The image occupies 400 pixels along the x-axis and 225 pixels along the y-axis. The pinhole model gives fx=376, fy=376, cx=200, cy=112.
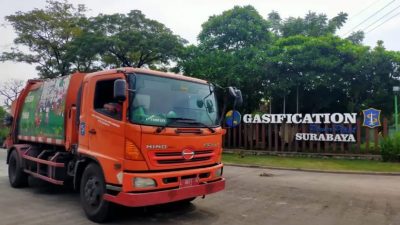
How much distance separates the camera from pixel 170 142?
6.08 m

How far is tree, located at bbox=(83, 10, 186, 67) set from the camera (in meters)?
22.8

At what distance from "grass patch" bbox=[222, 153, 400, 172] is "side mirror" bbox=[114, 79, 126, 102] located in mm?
10453

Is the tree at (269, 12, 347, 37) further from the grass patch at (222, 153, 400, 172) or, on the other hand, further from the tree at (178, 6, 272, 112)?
the grass patch at (222, 153, 400, 172)

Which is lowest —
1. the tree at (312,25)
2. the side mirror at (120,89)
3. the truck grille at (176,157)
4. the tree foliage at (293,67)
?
the truck grille at (176,157)

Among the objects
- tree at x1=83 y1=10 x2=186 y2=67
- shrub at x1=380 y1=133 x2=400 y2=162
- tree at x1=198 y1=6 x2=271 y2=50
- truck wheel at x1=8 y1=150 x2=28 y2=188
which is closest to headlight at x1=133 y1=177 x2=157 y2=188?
truck wheel at x1=8 y1=150 x2=28 y2=188

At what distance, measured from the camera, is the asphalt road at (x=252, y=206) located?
6598 millimetres

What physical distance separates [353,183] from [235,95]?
229 inches

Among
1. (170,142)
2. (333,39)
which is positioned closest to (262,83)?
(333,39)

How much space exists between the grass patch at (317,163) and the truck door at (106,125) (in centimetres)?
997

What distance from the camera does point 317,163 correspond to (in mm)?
15758

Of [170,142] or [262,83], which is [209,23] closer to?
[262,83]

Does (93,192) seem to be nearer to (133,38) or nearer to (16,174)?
(16,174)

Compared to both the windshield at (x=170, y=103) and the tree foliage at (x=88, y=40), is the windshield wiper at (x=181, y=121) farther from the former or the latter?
the tree foliage at (x=88, y=40)

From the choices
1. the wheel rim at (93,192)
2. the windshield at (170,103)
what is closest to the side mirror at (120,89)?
the windshield at (170,103)
